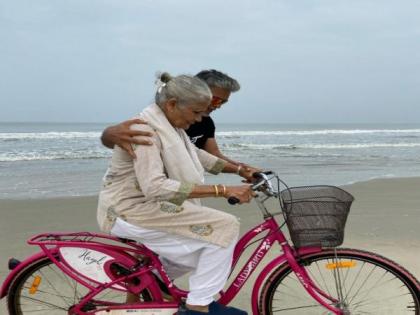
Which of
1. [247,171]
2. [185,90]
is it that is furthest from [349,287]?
[185,90]

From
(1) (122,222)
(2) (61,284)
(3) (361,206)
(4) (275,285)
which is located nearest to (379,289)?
(4) (275,285)

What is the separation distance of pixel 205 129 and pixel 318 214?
1.23 meters

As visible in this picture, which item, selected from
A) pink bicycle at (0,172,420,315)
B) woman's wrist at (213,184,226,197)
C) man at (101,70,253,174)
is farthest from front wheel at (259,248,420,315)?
man at (101,70,253,174)

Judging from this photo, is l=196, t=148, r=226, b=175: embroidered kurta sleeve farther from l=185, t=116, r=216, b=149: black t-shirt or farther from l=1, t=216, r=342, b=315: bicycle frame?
l=1, t=216, r=342, b=315: bicycle frame

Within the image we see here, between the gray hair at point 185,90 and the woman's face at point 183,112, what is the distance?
0.9 inches

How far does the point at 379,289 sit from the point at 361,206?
366 centimetres

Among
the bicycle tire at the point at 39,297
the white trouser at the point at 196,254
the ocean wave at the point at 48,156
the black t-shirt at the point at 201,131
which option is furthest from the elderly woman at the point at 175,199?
the ocean wave at the point at 48,156

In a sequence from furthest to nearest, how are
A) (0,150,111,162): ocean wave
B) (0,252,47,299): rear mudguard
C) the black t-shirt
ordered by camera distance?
(0,150,111,162): ocean wave < the black t-shirt < (0,252,47,299): rear mudguard

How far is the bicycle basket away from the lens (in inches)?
99.0

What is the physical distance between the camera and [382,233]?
558 cm

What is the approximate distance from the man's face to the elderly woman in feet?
1.88

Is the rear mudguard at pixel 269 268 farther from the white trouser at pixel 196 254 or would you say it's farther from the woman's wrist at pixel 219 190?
the woman's wrist at pixel 219 190

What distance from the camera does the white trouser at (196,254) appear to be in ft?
8.35

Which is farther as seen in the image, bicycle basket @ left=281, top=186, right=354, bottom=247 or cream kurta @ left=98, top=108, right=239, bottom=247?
bicycle basket @ left=281, top=186, right=354, bottom=247
